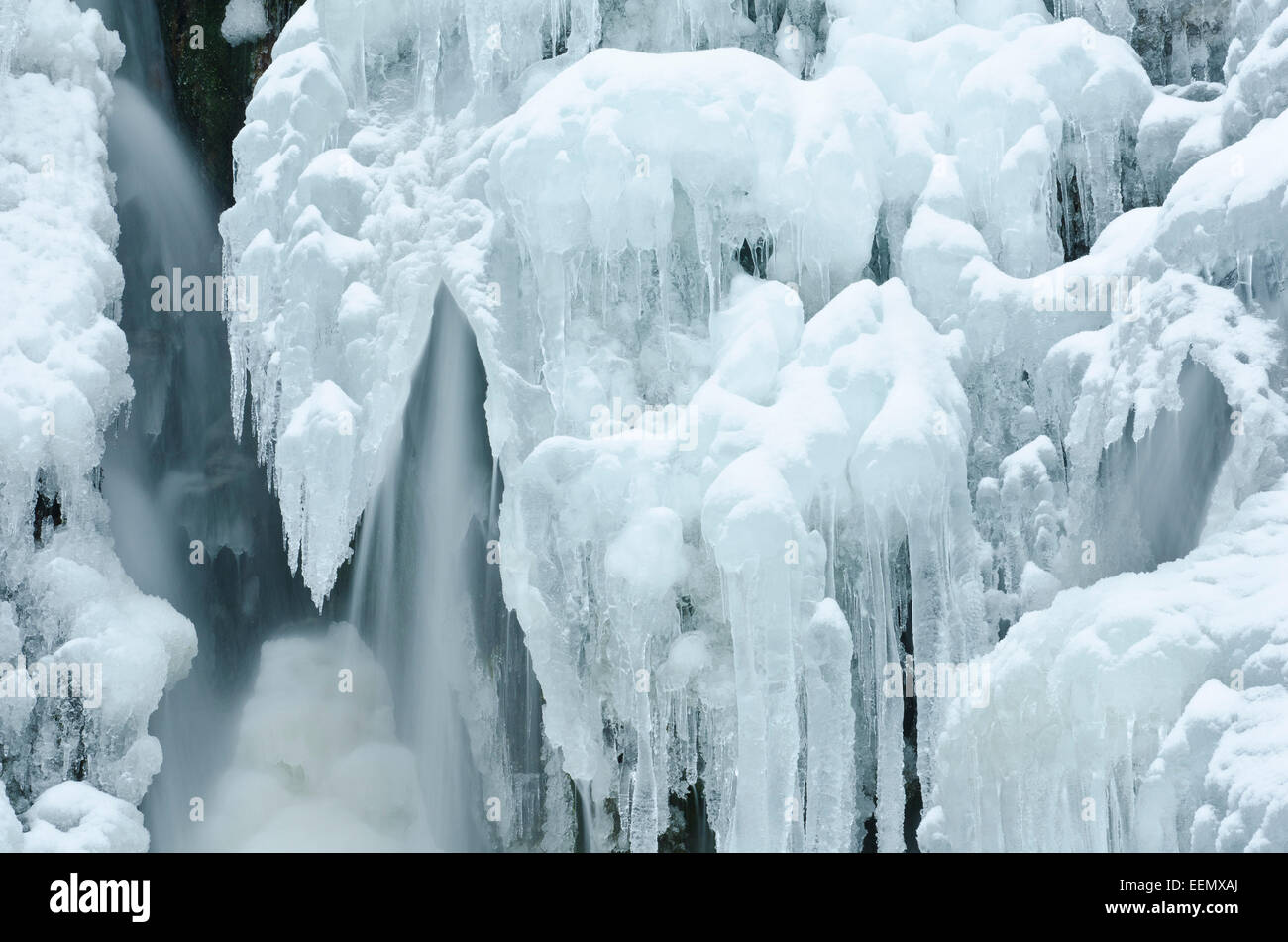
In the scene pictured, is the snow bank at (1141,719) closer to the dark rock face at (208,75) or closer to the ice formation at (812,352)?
the ice formation at (812,352)

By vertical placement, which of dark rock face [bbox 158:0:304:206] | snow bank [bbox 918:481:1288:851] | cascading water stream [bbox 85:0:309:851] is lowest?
snow bank [bbox 918:481:1288:851]

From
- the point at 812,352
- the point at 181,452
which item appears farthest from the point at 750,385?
the point at 181,452

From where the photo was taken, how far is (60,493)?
334 inches

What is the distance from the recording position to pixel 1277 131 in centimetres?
638

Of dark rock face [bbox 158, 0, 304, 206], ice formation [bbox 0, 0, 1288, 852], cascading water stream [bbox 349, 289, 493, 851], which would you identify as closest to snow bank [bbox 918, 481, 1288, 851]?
ice formation [bbox 0, 0, 1288, 852]

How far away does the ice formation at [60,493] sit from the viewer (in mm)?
8102

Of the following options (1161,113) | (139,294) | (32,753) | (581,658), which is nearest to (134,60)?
(139,294)

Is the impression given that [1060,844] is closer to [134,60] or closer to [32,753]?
[32,753]

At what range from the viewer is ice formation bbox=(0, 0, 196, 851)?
8.10m

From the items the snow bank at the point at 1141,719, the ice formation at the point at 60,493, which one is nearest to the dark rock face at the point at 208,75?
the ice formation at the point at 60,493

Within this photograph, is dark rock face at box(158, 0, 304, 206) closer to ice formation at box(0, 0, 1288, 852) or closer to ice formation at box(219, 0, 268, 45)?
ice formation at box(219, 0, 268, 45)

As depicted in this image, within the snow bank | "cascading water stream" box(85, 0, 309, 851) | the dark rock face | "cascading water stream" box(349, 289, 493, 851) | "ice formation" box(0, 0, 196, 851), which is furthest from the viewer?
the dark rock face
